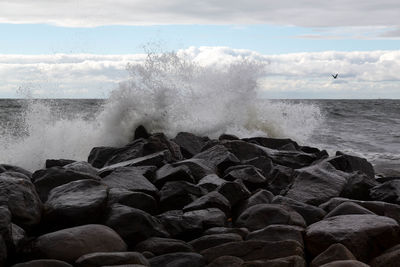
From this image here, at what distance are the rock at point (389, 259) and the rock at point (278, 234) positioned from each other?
19.6 inches

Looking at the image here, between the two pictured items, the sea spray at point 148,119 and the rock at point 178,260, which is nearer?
the rock at point 178,260

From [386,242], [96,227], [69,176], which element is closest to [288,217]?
[386,242]

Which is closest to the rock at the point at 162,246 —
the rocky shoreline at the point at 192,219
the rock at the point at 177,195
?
the rocky shoreline at the point at 192,219

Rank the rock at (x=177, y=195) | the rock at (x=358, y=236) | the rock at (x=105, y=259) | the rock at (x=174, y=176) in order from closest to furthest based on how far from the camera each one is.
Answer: the rock at (x=105, y=259) → the rock at (x=358, y=236) → the rock at (x=177, y=195) → the rock at (x=174, y=176)

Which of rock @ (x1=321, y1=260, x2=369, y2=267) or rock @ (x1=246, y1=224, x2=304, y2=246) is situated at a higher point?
rock @ (x1=321, y1=260, x2=369, y2=267)

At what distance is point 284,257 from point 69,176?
214cm

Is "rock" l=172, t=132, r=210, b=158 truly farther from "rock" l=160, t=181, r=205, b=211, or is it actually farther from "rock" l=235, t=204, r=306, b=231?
"rock" l=235, t=204, r=306, b=231

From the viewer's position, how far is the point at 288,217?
421 cm

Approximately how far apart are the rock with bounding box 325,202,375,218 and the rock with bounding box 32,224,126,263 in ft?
5.54

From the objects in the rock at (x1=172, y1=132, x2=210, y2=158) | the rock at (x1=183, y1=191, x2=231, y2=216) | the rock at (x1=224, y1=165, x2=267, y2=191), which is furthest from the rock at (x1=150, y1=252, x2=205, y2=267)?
the rock at (x1=172, y1=132, x2=210, y2=158)

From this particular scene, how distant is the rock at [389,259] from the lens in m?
3.42

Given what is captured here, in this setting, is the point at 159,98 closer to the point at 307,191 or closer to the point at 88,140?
the point at 88,140

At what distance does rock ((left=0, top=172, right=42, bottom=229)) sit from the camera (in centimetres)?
379

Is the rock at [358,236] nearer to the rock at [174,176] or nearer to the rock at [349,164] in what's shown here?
the rock at [174,176]
